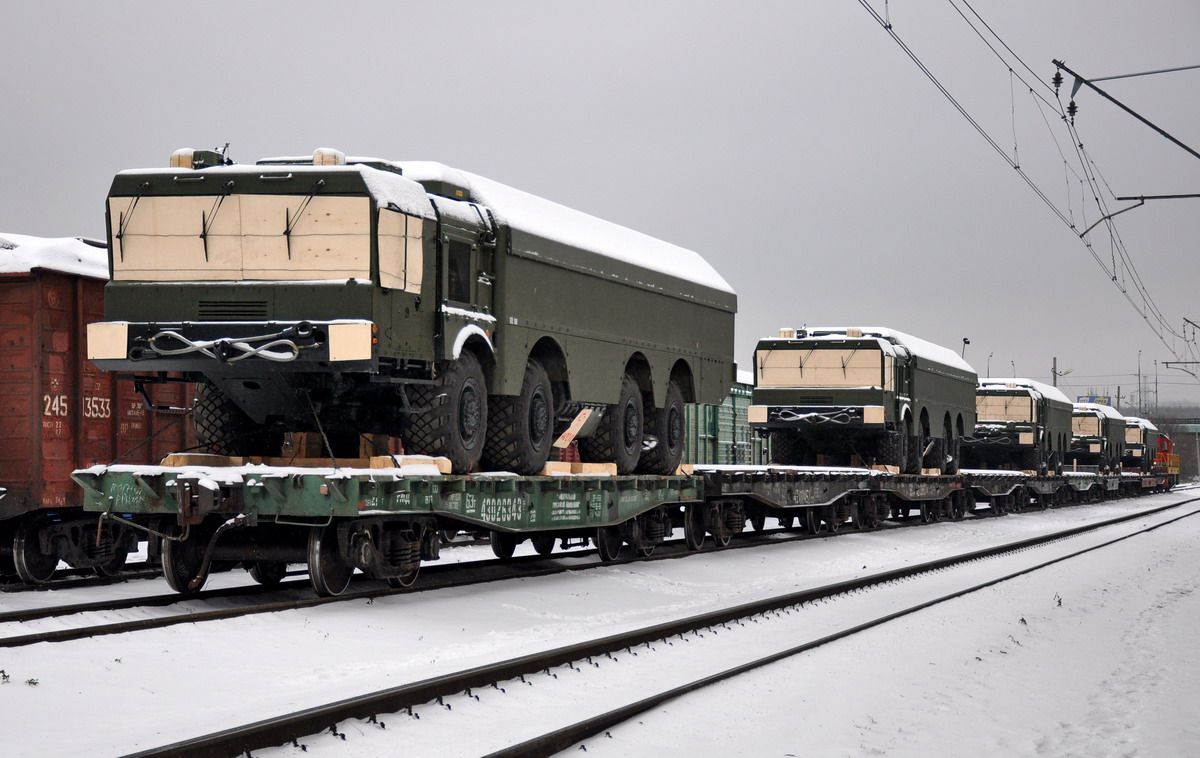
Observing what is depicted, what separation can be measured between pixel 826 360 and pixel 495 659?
1885cm

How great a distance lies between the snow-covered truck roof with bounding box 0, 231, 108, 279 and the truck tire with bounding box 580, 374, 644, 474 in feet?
20.2

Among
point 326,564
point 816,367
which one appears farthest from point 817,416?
point 326,564

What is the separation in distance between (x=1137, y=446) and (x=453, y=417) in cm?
6299

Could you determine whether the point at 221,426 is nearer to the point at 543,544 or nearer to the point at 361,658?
the point at 361,658

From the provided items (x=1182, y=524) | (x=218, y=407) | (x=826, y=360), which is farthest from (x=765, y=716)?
(x=1182, y=524)

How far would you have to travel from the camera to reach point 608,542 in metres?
18.5

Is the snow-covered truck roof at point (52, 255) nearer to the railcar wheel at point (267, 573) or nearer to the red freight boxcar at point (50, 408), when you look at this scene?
the red freight boxcar at point (50, 408)

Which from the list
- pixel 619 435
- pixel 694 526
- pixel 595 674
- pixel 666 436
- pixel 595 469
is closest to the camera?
pixel 595 674

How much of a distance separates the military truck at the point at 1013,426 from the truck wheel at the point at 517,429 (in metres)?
28.8

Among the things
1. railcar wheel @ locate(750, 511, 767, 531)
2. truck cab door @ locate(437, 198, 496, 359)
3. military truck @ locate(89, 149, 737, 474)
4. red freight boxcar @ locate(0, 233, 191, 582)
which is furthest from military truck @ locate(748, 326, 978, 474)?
red freight boxcar @ locate(0, 233, 191, 582)

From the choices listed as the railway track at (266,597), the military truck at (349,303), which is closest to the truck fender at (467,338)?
the military truck at (349,303)

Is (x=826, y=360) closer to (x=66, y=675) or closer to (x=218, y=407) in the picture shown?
(x=218, y=407)

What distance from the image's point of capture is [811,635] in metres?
12.0

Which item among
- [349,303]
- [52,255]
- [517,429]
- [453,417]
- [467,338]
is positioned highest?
[52,255]
